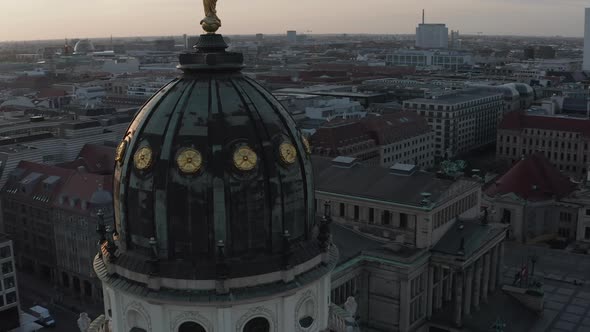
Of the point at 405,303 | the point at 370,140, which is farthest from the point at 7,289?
the point at 370,140

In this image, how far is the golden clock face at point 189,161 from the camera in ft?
105

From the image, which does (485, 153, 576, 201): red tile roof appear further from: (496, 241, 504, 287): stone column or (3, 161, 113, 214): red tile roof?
(3, 161, 113, 214): red tile roof

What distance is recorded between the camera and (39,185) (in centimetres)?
12425

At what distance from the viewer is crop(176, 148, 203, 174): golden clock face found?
32125mm

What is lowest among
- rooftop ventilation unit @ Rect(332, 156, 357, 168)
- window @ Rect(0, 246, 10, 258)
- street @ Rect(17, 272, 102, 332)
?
street @ Rect(17, 272, 102, 332)

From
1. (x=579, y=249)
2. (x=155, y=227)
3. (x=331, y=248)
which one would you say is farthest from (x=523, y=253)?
(x=155, y=227)

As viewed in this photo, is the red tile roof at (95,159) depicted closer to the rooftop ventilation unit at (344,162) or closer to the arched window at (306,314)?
the rooftop ventilation unit at (344,162)

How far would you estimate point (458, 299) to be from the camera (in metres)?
98.3

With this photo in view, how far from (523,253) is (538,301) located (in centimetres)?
3133

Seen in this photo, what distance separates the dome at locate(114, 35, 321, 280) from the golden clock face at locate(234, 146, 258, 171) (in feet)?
0.15

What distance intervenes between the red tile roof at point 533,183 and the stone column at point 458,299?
162 feet

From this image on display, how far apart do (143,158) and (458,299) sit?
2932 inches

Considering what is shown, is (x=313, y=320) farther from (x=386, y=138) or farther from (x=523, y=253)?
(x=386, y=138)

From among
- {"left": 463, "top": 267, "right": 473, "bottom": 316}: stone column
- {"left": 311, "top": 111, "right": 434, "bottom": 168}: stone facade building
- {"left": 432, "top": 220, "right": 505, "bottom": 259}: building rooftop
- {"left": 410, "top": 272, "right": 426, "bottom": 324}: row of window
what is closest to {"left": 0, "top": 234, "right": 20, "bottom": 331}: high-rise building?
{"left": 410, "top": 272, "right": 426, "bottom": 324}: row of window
